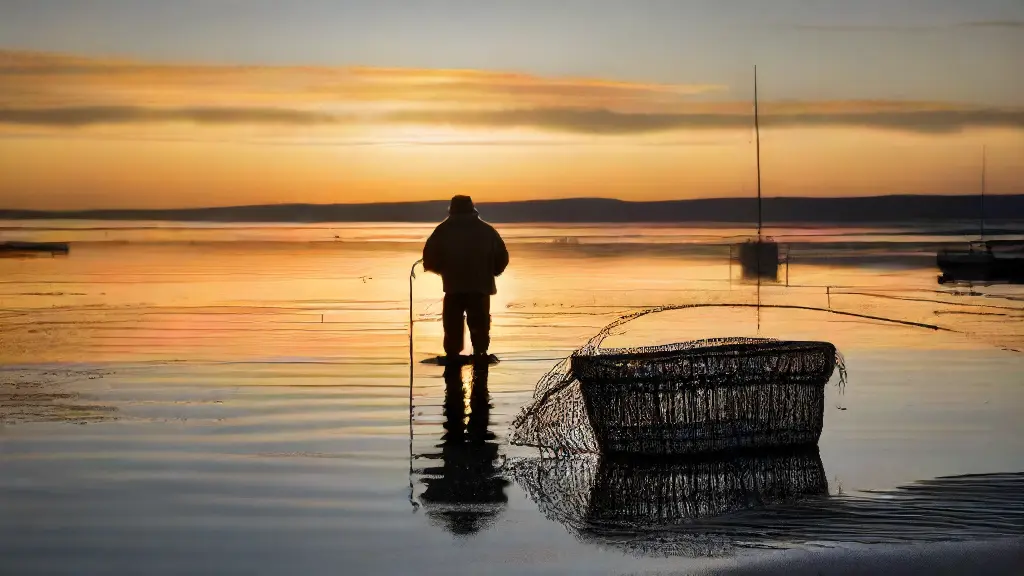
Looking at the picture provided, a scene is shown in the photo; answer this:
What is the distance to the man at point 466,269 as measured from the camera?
13273 mm

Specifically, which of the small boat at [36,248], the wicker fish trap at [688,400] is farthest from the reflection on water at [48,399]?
the small boat at [36,248]

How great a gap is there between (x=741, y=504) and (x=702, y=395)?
1.33 m

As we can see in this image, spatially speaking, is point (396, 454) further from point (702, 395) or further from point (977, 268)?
point (977, 268)

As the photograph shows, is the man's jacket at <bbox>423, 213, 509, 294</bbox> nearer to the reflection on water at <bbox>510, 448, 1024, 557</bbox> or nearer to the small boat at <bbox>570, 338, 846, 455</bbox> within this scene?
the small boat at <bbox>570, 338, 846, 455</bbox>

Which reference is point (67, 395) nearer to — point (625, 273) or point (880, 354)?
point (880, 354)

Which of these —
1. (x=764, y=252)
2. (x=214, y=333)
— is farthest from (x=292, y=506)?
(x=764, y=252)

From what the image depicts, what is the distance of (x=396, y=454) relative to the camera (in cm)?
840

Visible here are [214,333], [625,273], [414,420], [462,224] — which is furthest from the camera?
[625,273]

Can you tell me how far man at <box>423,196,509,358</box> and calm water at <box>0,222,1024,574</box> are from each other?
0.53m

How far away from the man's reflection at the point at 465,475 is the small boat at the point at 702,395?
819 mm

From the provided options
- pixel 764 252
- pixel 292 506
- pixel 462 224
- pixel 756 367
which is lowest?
pixel 292 506

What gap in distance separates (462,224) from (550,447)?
521cm

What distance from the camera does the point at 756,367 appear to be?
8.23 m

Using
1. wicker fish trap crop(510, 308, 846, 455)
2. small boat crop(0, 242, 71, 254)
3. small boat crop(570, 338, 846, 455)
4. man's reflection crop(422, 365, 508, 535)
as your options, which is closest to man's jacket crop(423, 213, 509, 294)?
man's reflection crop(422, 365, 508, 535)
